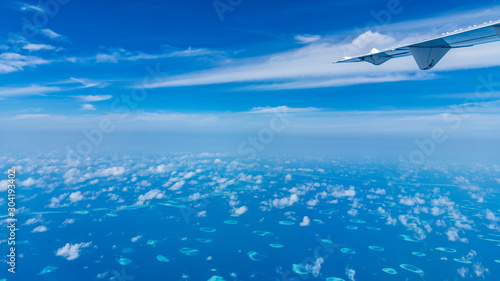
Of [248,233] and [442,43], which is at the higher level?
[442,43]

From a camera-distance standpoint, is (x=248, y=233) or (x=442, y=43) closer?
(x=442, y=43)

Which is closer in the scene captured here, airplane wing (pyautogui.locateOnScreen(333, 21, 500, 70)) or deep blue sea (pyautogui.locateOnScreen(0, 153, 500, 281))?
airplane wing (pyautogui.locateOnScreen(333, 21, 500, 70))

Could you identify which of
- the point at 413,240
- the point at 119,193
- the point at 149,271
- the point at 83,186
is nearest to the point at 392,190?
the point at 413,240

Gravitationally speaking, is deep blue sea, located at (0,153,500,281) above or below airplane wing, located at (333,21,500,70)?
below
